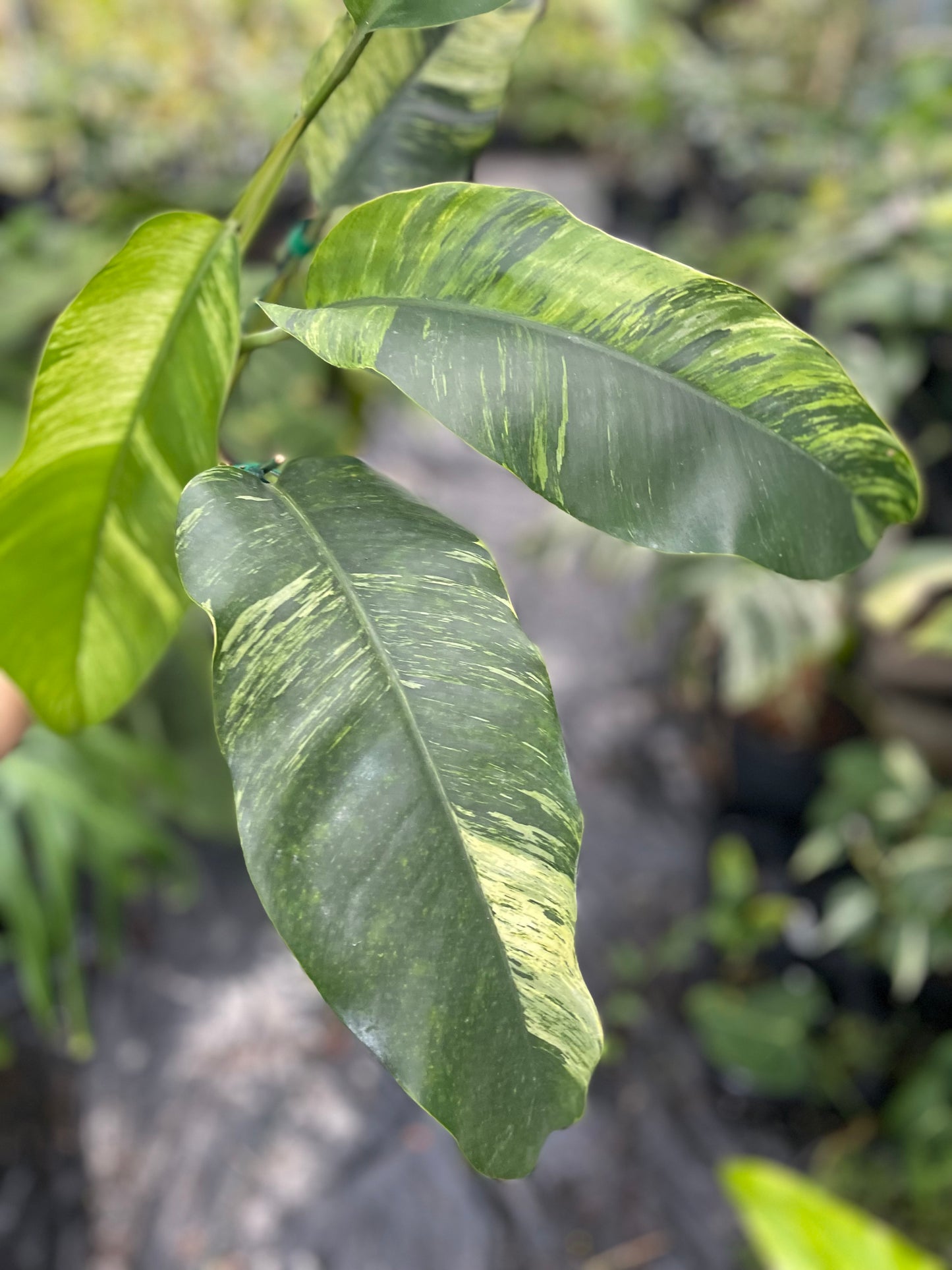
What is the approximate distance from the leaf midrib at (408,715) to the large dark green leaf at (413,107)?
11.1 inches

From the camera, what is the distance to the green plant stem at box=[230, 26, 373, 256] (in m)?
0.39

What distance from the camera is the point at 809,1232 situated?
97cm

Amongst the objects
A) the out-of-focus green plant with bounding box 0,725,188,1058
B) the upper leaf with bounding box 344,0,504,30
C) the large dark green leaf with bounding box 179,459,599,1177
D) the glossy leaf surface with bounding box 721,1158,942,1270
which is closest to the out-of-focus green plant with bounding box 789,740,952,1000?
the glossy leaf surface with bounding box 721,1158,942,1270

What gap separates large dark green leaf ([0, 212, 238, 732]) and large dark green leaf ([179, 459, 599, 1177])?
0.12 metres

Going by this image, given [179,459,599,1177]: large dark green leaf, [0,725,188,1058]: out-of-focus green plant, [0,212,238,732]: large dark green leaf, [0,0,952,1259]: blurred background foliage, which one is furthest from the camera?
[0,0,952,1259]: blurred background foliage

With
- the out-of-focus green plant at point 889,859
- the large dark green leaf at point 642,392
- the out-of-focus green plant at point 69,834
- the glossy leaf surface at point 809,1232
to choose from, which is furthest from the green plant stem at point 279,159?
the out-of-focus green plant at point 889,859

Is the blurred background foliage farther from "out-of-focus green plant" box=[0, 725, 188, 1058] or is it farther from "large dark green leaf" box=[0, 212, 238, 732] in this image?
"large dark green leaf" box=[0, 212, 238, 732]

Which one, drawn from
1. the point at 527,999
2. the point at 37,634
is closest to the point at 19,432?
the point at 37,634

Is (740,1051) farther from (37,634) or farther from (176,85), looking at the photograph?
(176,85)

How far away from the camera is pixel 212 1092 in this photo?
160 centimetres

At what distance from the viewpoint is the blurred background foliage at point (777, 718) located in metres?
1.44

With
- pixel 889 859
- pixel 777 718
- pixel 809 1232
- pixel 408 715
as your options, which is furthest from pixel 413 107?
pixel 777 718

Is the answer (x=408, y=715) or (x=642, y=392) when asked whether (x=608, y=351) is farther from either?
(x=408, y=715)

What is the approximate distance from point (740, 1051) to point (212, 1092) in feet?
3.30
